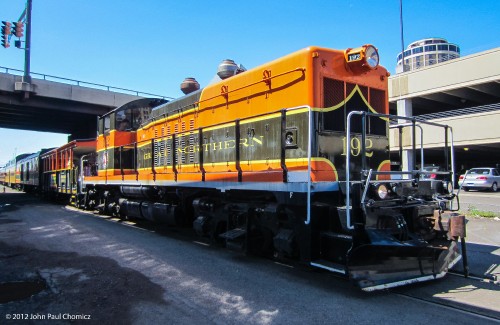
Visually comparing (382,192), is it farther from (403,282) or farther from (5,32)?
(5,32)

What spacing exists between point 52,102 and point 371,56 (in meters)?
25.5

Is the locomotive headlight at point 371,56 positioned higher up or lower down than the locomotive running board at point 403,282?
A: higher up

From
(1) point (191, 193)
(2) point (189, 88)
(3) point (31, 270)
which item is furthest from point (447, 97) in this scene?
(3) point (31, 270)

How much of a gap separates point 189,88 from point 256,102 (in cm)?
382

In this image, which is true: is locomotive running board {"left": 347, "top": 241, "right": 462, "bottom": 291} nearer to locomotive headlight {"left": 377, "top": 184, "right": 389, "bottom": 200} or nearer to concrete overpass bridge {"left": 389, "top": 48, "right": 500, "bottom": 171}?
locomotive headlight {"left": 377, "top": 184, "right": 389, "bottom": 200}

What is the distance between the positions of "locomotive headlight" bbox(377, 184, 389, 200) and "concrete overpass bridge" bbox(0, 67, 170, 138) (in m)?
24.4

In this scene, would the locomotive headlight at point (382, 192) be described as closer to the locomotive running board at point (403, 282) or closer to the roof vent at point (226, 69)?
the locomotive running board at point (403, 282)

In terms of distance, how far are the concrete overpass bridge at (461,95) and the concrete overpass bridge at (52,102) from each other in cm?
2092

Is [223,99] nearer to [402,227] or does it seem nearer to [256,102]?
[256,102]

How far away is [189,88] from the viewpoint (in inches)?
384

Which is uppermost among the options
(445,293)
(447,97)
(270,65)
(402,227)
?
(447,97)

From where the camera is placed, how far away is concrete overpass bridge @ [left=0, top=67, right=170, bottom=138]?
23281mm

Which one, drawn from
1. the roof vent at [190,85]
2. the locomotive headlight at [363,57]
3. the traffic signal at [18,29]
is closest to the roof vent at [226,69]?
the roof vent at [190,85]

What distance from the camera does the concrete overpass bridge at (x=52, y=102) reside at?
23.3 metres
